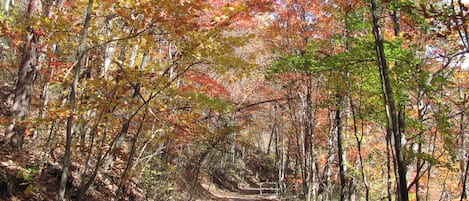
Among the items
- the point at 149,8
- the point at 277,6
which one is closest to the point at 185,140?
the point at 149,8

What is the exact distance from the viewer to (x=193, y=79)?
1028 cm

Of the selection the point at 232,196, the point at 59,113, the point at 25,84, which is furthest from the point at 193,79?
the point at 232,196

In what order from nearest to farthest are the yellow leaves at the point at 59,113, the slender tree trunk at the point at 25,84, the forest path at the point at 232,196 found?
1. the yellow leaves at the point at 59,113
2. the slender tree trunk at the point at 25,84
3. the forest path at the point at 232,196

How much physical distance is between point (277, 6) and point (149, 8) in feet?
23.7

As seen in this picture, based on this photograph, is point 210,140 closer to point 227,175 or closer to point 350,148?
point 350,148

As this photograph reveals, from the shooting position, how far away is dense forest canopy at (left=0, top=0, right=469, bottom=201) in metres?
4.58

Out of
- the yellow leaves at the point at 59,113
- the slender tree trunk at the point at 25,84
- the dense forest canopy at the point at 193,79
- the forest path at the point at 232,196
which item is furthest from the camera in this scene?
the forest path at the point at 232,196

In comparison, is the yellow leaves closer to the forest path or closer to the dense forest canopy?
the dense forest canopy

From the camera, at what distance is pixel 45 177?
6.48 metres

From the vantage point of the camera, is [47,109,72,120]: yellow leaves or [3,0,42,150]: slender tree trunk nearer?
[47,109,72,120]: yellow leaves

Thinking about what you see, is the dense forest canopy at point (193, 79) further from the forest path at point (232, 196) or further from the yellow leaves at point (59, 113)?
the forest path at point (232, 196)

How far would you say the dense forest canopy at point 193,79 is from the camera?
4578 millimetres

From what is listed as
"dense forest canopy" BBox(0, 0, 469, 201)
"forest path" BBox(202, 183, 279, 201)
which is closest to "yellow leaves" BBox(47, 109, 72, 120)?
"dense forest canopy" BBox(0, 0, 469, 201)

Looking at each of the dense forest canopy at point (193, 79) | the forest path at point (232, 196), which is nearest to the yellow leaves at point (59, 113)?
the dense forest canopy at point (193, 79)
